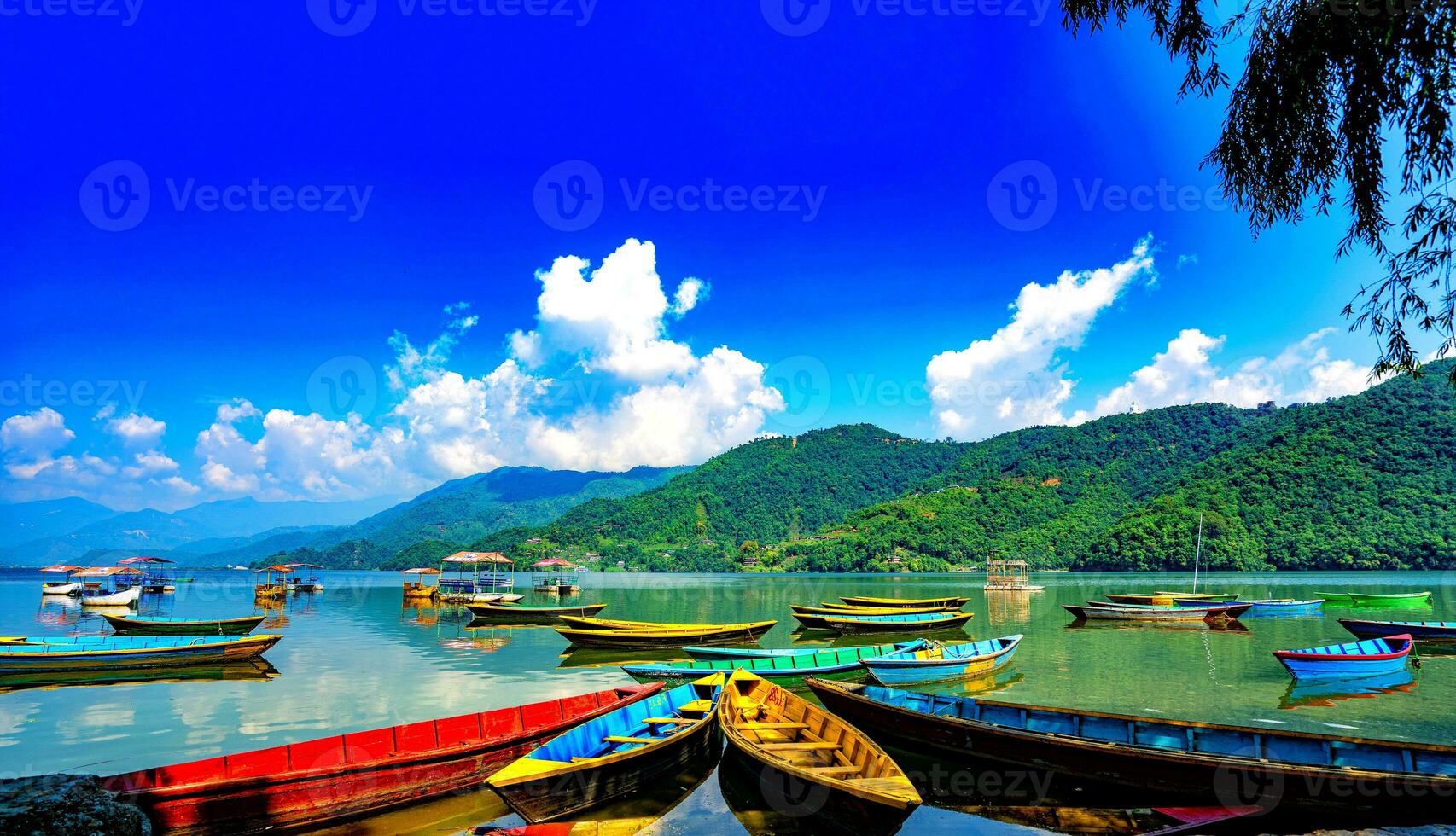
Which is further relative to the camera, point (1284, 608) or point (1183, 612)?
point (1284, 608)

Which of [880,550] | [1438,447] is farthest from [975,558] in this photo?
[1438,447]

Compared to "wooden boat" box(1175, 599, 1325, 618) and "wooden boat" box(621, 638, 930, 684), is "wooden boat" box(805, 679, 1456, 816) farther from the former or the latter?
"wooden boat" box(1175, 599, 1325, 618)

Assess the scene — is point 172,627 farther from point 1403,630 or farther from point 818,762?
point 1403,630

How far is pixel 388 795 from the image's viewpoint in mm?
9141

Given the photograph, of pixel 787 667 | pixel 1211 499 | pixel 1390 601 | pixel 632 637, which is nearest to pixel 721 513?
pixel 1211 499

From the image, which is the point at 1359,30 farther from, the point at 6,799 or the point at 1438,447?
the point at 1438,447

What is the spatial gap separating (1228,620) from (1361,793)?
3118 cm

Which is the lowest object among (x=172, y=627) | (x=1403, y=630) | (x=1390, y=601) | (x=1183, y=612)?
(x=1390, y=601)

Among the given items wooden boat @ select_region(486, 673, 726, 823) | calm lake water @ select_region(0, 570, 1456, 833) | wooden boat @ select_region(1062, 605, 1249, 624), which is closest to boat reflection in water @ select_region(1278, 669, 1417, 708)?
calm lake water @ select_region(0, 570, 1456, 833)

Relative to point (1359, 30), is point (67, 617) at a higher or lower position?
lower

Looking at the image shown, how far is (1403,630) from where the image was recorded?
22500mm

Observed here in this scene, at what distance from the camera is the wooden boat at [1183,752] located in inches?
308

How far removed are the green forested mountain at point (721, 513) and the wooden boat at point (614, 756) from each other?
144 metres

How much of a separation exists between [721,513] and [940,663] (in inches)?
6457
